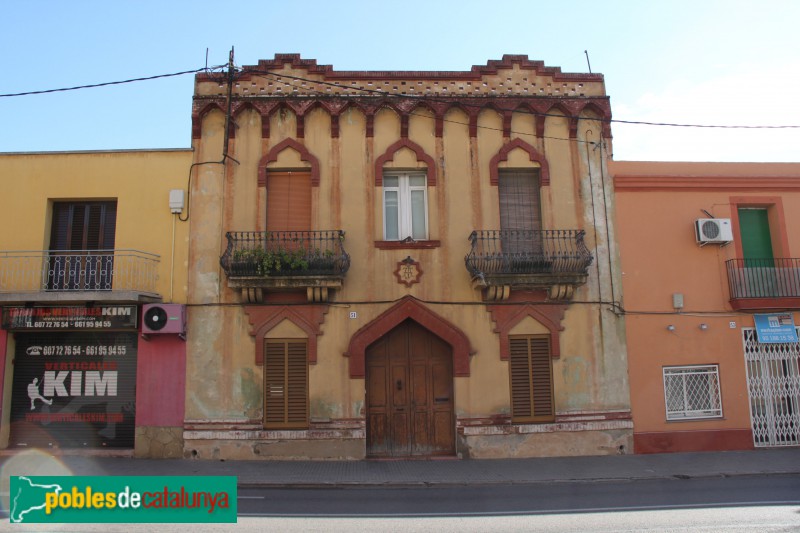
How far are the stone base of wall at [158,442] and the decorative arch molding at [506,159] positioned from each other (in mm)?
9291

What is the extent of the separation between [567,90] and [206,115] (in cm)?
889

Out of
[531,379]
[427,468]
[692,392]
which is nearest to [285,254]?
[427,468]

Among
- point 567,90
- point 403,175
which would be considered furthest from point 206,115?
point 567,90

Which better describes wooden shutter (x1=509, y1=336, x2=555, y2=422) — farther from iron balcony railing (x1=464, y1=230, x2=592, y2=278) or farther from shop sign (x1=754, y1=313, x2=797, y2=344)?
shop sign (x1=754, y1=313, x2=797, y2=344)

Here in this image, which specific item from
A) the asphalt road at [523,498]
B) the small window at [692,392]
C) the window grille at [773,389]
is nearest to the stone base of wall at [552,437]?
the small window at [692,392]

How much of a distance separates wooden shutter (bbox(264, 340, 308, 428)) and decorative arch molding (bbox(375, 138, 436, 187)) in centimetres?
439

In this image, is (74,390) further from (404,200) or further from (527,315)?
(527,315)

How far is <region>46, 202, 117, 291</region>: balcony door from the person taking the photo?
1363 centimetres

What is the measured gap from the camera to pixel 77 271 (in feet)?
45.4

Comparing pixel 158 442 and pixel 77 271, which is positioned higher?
pixel 77 271

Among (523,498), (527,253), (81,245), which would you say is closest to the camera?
(523,498)

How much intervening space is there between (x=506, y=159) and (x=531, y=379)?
5.28m

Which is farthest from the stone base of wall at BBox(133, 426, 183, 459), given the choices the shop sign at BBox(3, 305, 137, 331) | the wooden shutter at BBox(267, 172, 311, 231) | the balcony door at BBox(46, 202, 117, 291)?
the wooden shutter at BBox(267, 172, 311, 231)

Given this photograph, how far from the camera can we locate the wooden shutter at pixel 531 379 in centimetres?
1369
